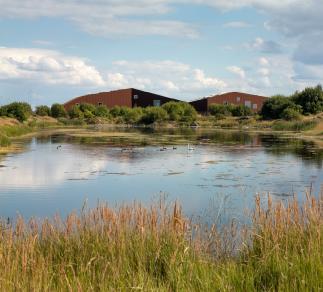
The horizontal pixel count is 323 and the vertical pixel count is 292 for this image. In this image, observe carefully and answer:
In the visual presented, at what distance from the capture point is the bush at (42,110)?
293 ft

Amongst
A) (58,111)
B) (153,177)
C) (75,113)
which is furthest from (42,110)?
(153,177)

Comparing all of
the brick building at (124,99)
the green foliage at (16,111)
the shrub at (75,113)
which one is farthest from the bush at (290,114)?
the shrub at (75,113)

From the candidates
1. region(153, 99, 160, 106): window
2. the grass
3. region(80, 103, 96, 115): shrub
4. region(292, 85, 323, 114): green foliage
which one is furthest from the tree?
the grass

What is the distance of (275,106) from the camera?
233 feet

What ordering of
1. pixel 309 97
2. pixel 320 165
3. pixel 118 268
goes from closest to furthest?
pixel 118 268 → pixel 320 165 → pixel 309 97

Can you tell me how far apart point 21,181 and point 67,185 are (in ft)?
5.98

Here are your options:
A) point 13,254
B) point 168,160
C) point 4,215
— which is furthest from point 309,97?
point 13,254

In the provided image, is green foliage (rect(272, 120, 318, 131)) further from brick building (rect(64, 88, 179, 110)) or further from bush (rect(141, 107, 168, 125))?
brick building (rect(64, 88, 179, 110))

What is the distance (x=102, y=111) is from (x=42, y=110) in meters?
10.6

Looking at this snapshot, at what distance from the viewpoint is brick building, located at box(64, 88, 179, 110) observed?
10199 centimetres

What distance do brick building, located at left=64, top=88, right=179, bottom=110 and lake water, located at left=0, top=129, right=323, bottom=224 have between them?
70.9 metres

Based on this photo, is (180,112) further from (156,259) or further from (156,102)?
(156,259)

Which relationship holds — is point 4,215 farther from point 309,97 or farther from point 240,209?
point 309,97

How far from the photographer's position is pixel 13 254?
6465 mm
